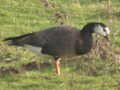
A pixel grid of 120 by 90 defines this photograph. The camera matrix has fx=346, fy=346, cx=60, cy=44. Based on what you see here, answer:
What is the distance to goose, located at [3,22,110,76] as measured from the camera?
6.81 meters

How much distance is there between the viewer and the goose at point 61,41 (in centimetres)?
681

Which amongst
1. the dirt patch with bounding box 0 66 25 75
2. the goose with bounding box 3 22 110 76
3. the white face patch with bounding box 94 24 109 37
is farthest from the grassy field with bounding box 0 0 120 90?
the white face patch with bounding box 94 24 109 37

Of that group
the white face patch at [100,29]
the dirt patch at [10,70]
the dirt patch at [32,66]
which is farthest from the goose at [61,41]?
the dirt patch at [10,70]

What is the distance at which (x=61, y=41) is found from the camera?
22.4 feet

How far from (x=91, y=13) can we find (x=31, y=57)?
18.9ft

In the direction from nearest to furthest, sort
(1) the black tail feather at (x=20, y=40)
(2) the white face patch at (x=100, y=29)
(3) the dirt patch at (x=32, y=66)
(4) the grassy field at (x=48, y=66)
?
(4) the grassy field at (x=48, y=66)
(2) the white face patch at (x=100, y=29)
(1) the black tail feather at (x=20, y=40)
(3) the dirt patch at (x=32, y=66)

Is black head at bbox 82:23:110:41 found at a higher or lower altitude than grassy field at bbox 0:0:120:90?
higher

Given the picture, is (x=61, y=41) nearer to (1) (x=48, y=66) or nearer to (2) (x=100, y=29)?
(2) (x=100, y=29)

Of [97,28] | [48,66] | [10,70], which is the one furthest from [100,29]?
[10,70]

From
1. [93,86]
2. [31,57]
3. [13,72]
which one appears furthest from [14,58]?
[93,86]

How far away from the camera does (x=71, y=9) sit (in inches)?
527

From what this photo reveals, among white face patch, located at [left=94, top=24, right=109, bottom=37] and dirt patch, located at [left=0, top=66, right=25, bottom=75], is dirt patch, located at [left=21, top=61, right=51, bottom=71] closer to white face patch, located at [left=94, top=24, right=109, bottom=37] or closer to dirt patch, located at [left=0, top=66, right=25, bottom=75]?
dirt patch, located at [left=0, top=66, right=25, bottom=75]

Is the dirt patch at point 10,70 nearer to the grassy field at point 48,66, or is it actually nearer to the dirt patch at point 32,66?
the grassy field at point 48,66

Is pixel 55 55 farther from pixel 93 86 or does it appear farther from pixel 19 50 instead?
pixel 19 50
